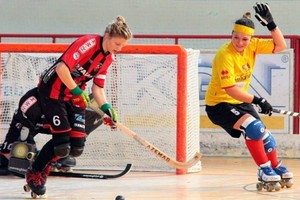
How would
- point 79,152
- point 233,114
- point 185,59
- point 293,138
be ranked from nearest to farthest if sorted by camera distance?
point 79,152 → point 233,114 → point 185,59 → point 293,138

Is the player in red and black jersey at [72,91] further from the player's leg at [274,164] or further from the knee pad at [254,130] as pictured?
the player's leg at [274,164]

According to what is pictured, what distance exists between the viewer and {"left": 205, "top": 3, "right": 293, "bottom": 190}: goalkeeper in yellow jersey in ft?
27.5

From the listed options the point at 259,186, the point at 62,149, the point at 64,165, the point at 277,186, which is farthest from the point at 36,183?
the point at 277,186

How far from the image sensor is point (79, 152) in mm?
8016

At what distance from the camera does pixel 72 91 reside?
7641mm

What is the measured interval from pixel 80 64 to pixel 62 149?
0.63m

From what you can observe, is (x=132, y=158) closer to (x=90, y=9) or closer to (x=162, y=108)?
(x=162, y=108)

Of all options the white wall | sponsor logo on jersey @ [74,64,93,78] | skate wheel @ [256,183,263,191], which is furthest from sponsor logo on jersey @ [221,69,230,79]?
the white wall

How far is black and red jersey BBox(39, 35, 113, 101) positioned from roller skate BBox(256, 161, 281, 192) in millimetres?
1542

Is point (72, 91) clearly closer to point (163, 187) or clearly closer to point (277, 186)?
point (163, 187)

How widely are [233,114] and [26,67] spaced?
6.91ft

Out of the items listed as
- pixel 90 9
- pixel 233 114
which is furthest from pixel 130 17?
pixel 233 114

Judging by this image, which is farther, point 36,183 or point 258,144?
point 258,144

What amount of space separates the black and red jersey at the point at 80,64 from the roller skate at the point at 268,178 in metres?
1.54
